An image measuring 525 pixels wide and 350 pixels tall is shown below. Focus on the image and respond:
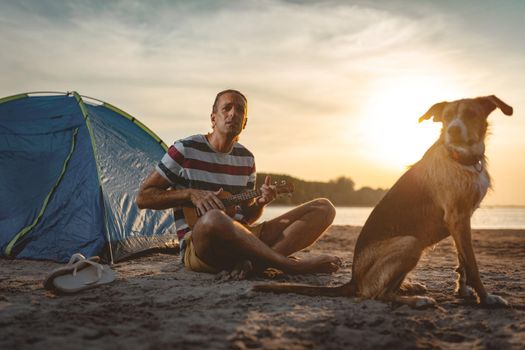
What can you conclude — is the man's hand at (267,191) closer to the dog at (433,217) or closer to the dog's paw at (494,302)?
the dog at (433,217)

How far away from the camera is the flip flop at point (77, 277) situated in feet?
12.5

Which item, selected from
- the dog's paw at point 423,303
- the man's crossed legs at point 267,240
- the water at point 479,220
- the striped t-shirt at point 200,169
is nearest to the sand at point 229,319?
the dog's paw at point 423,303

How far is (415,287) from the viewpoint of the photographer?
3990 mm

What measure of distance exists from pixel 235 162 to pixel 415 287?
2.31m

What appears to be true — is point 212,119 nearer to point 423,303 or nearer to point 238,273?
point 238,273

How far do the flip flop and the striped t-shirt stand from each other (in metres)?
0.98

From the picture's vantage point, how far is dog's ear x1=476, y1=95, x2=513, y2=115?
372 centimetres

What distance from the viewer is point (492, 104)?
3768 millimetres

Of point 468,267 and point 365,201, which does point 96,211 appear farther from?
point 365,201

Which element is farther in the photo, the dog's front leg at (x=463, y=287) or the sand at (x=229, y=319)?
the dog's front leg at (x=463, y=287)

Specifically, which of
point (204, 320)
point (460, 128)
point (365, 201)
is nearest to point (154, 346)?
point (204, 320)

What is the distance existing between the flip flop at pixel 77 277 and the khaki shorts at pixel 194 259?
0.83 m

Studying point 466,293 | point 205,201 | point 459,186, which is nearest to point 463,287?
point 466,293

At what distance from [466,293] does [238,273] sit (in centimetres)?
204
